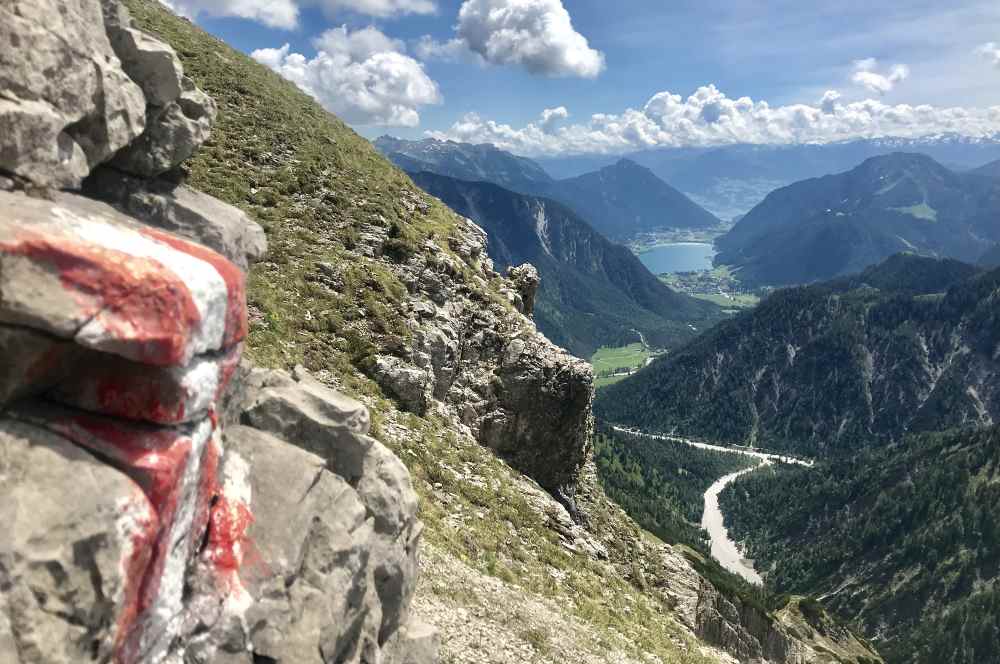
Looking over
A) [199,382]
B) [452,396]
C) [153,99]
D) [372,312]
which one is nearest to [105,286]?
[199,382]

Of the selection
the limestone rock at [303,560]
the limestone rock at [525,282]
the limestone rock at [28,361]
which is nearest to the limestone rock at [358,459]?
the limestone rock at [303,560]

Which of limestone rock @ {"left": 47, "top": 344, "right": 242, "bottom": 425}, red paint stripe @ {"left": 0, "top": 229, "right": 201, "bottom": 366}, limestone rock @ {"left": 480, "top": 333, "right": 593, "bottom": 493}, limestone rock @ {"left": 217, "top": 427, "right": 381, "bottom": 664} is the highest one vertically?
red paint stripe @ {"left": 0, "top": 229, "right": 201, "bottom": 366}

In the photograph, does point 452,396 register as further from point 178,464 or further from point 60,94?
point 60,94

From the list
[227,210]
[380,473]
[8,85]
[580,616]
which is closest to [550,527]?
[580,616]

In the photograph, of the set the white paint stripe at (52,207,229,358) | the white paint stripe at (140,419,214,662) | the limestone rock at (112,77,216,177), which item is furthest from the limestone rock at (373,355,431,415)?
the white paint stripe at (52,207,229,358)

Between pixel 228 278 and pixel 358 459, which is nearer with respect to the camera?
pixel 228 278

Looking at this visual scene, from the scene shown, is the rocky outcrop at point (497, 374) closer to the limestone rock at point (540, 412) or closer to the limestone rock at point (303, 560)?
the limestone rock at point (540, 412)

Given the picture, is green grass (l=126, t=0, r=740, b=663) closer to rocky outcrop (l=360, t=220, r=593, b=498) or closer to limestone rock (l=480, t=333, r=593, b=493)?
rocky outcrop (l=360, t=220, r=593, b=498)

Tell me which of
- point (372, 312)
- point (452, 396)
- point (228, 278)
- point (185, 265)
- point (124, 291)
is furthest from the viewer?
point (452, 396)
